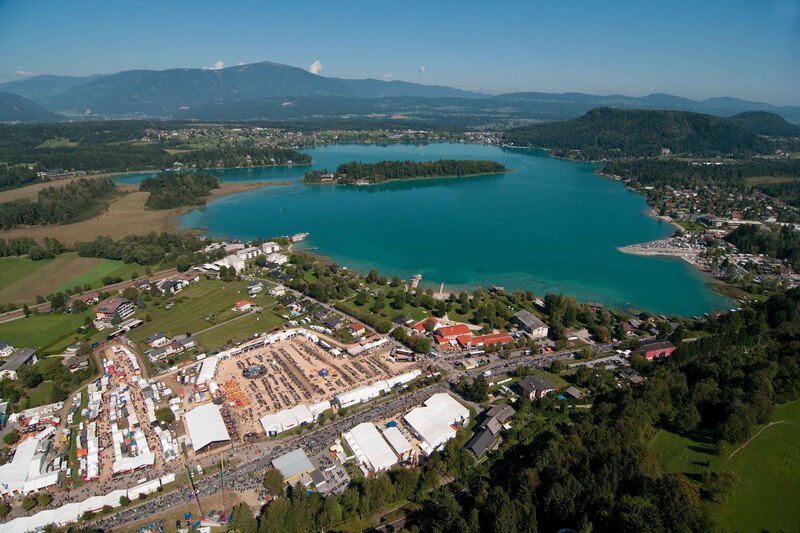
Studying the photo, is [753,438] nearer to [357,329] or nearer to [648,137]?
[357,329]

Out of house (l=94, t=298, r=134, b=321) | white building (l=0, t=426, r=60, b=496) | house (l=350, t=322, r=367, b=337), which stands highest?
house (l=94, t=298, r=134, b=321)

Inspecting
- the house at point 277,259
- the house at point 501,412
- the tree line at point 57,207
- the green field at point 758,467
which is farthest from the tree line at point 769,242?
the tree line at point 57,207

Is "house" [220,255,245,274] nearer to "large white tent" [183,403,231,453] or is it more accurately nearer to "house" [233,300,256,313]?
"house" [233,300,256,313]

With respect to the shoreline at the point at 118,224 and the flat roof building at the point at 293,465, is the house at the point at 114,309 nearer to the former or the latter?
the flat roof building at the point at 293,465

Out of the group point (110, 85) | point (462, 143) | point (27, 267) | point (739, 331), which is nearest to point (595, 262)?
point (739, 331)

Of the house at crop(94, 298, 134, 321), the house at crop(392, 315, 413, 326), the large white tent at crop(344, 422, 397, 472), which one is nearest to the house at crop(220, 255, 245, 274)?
the house at crop(94, 298, 134, 321)

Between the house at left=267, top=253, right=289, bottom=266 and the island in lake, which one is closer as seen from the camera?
the house at left=267, top=253, right=289, bottom=266

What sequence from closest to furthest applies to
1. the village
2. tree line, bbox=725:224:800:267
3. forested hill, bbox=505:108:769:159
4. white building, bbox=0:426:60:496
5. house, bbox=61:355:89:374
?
white building, bbox=0:426:60:496 → the village → house, bbox=61:355:89:374 → tree line, bbox=725:224:800:267 → forested hill, bbox=505:108:769:159
